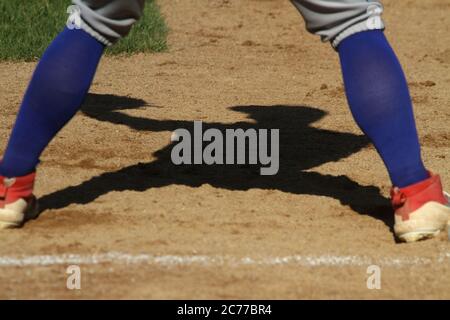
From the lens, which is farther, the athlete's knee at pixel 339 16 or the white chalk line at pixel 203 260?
the athlete's knee at pixel 339 16

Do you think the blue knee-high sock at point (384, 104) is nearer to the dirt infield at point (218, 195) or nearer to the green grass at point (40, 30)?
the dirt infield at point (218, 195)

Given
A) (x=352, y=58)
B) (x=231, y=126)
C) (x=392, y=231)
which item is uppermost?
(x=352, y=58)

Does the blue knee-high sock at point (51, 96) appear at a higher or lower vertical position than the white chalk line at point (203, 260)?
higher

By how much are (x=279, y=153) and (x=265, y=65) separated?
235cm

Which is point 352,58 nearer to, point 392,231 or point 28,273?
point 392,231

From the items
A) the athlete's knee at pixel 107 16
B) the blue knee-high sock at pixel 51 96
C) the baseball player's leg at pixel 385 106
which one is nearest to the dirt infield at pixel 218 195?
the baseball player's leg at pixel 385 106

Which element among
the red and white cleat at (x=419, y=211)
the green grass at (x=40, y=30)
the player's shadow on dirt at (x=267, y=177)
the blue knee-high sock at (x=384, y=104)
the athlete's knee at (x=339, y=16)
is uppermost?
the athlete's knee at (x=339, y=16)

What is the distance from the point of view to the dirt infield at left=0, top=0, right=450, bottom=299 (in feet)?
11.0

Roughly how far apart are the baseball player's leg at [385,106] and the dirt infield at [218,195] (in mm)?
116

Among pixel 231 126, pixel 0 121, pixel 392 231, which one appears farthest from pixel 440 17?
pixel 392 231

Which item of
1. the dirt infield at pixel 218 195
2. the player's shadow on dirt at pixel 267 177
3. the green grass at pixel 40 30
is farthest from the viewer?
the green grass at pixel 40 30

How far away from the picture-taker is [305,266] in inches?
137

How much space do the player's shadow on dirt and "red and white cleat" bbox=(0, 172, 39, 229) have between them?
22cm

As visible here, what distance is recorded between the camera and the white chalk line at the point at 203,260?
136 inches
